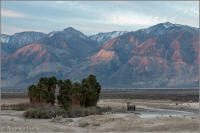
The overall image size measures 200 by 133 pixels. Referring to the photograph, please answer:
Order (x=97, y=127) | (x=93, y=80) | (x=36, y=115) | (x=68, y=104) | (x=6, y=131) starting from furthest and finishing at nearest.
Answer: (x=93, y=80) < (x=68, y=104) < (x=36, y=115) < (x=97, y=127) < (x=6, y=131)

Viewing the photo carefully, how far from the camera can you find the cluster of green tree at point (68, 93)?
44656 mm

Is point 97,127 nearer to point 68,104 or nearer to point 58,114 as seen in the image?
point 58,114

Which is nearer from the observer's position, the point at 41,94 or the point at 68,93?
the point at 68,93

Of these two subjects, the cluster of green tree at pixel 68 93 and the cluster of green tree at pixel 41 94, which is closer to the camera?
the cluster of green tree at pixel 68 93

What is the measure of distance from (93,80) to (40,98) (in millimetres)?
7880

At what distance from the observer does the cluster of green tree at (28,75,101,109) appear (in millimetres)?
44656

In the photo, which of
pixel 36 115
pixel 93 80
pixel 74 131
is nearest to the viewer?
pixel 74 131

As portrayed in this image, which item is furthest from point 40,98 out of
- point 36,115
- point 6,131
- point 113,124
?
point 6,131

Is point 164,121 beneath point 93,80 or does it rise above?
beneath

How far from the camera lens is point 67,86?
4619 centimetres

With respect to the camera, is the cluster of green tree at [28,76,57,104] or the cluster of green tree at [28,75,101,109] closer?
the cluster of green tree at [28,75,101,109]

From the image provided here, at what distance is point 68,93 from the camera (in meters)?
45.9

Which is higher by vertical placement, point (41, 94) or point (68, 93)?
point (68, 93)

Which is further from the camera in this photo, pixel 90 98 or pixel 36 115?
pixel 90 98
